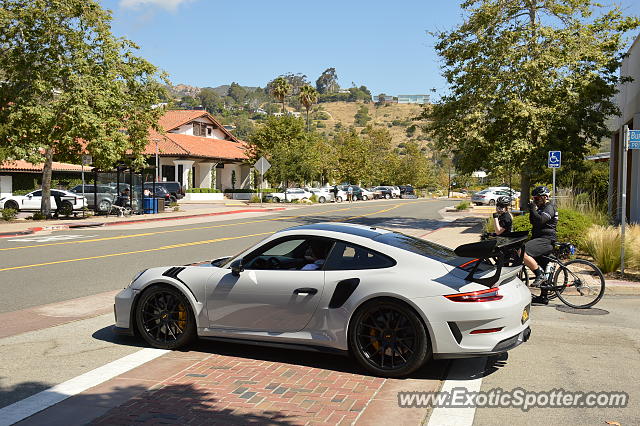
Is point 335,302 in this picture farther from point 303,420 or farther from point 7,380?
point 7,380

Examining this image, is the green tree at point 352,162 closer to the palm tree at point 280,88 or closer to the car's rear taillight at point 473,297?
the palm tree at point 280,88

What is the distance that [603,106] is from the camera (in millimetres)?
23422

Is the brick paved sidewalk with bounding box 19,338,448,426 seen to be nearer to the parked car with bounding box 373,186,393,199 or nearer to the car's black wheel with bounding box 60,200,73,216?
the car's black wheel with bounding box 60,200,73,216

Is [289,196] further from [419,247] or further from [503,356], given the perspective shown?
[419,247]

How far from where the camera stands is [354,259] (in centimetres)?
605

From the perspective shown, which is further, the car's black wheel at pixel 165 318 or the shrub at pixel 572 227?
the shrub at pixel 572 227

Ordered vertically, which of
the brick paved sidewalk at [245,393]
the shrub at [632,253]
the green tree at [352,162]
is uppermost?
the green tree at [352,162]

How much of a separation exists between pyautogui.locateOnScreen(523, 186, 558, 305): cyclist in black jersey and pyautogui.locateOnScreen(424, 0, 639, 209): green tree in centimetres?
1353

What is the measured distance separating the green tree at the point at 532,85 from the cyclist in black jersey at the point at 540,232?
1353 centimetres

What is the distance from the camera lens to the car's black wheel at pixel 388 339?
5.57 m

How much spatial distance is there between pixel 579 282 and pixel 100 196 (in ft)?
98.2

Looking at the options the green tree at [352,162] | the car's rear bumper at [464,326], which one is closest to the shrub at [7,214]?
the car's rear bumper at [464,326]

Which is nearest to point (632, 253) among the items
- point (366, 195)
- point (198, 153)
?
point (198, 153)

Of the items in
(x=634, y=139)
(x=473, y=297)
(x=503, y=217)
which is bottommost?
(x=473, y=297)
